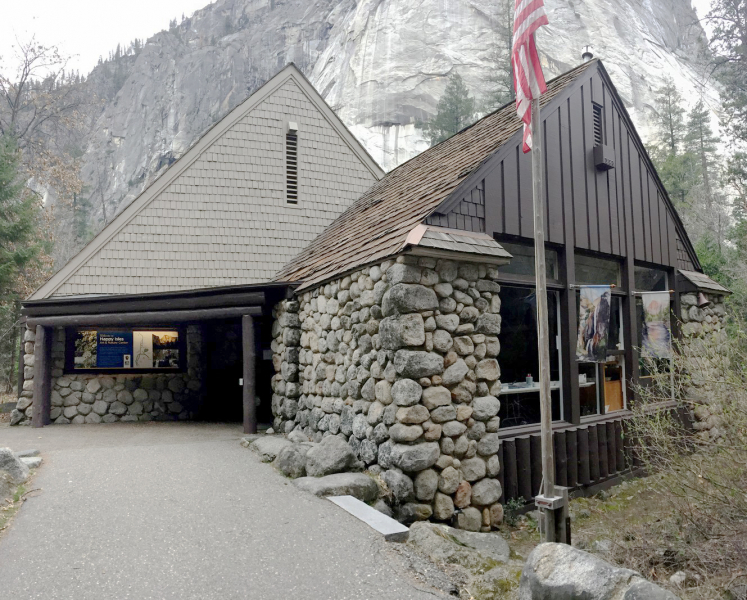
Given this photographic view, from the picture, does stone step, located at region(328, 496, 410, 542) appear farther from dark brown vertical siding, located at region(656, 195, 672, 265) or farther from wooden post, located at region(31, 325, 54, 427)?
dark brown vertical siding, located at region(656, 195, 672, 265)

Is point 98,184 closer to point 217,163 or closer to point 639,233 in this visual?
point 217,163

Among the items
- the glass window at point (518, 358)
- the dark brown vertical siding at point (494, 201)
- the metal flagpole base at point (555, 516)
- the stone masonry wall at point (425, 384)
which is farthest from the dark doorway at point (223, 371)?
the metal flagpole base at point (555, 516)

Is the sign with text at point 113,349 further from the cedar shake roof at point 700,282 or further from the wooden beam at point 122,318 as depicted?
the cedar shake roof at point 700,282

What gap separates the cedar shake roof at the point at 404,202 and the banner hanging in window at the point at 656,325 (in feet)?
12.1

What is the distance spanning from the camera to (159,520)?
502cm

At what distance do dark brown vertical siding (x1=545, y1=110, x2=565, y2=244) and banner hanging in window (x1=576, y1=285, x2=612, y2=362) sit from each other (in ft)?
2.91

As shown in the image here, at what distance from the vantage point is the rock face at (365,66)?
53281mm

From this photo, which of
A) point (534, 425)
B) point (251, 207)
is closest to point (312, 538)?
point (534, 425)

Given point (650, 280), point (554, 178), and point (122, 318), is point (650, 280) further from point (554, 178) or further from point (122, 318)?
point (122, 318)

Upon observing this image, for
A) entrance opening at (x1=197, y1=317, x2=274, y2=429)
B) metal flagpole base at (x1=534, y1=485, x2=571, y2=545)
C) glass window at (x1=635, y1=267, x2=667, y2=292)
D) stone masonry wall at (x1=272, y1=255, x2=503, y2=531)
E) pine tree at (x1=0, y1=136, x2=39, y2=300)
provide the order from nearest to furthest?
1. metal flagpole base at (x1=534, y1=485, x2=571, y2=545)
2. stone masonry wall at (x1=272, y1=255, x2=503, y2=531)
3. glass window at (x1=635, y1=267, x2=667, y2=292)
4. entrance opening at (x1=197, y1=317, x2=274, y2=429)
5. pine tree at (x1=0, y1=136, x2=39, y2=300)

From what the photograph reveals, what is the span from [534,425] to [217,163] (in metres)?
8.11

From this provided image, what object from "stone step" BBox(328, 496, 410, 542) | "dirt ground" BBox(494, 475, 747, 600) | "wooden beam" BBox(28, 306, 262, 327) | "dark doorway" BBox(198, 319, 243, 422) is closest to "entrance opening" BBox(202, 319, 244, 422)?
"dark doorway" BBox(198, 319, 243, 422)

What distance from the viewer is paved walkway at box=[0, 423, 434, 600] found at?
386cm

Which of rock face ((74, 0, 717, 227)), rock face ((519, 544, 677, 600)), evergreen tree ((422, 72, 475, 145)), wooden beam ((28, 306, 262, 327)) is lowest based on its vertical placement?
rock face ((519, 544, 677, 600))
